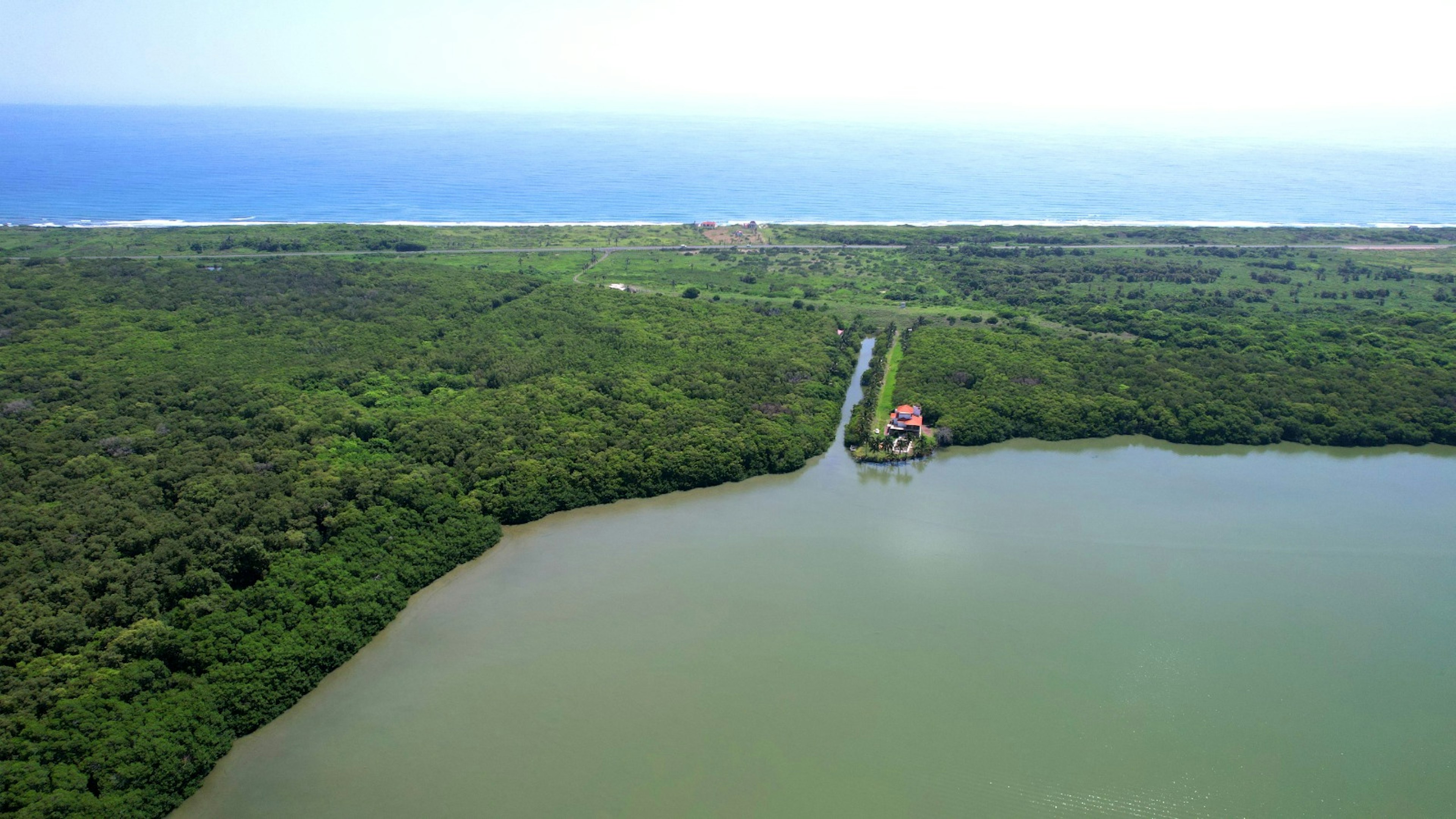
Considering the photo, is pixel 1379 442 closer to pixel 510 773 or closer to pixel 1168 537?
pixel 1168 537

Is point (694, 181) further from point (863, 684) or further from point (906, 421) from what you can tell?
point (863, 684)

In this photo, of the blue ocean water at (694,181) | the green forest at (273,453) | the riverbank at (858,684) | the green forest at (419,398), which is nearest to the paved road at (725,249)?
the green forest at (419,398)

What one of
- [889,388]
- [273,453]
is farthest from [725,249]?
[273,453]

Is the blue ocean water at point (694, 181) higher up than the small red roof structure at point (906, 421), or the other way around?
the blue ocean water at point (694, 181)

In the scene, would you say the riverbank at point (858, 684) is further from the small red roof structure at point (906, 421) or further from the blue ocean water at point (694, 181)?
the blue ocean water at point (694, 181)

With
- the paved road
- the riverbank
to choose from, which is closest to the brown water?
the riverbank

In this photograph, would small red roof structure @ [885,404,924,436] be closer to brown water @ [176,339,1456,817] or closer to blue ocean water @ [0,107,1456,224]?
brown water @ [176,339,1456,817]
